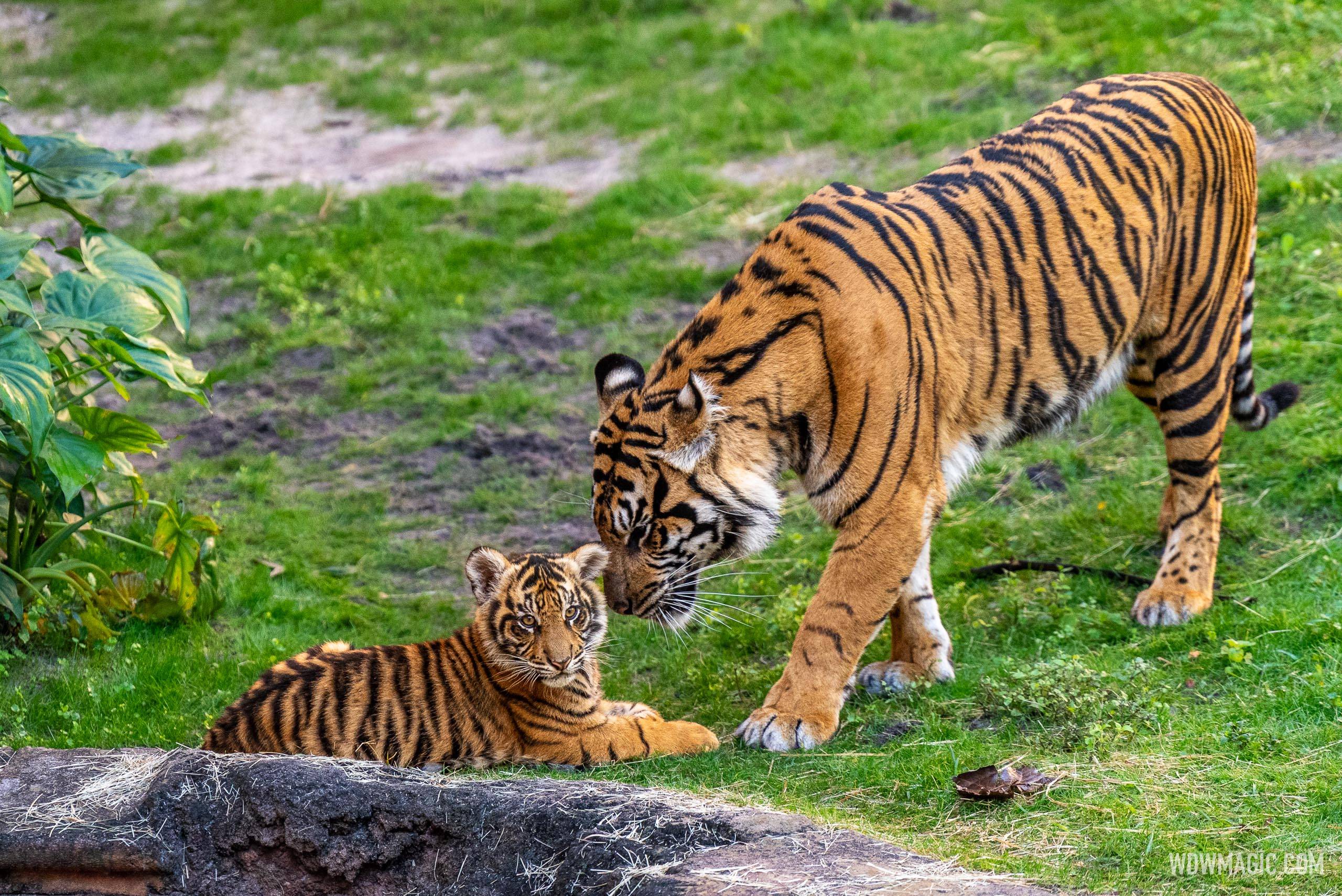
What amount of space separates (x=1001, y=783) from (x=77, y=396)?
3677mm

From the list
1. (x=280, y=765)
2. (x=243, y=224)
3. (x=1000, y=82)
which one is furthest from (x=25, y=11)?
(x=280, y=765)

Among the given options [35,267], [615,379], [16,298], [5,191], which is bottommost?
[615,379]

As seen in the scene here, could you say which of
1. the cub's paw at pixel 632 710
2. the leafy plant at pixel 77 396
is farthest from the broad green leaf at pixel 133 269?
Answer: the cub's paw at pixel 632 710

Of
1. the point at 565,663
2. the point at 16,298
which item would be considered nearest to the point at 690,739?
the point at 565,663

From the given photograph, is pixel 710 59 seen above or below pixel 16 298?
below

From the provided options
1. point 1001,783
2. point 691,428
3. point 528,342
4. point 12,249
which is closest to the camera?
point 1001,783

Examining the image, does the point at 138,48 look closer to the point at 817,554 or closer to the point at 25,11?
the point at 25,11

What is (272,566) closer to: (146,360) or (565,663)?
(146,360)

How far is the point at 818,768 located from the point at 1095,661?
1.18 m

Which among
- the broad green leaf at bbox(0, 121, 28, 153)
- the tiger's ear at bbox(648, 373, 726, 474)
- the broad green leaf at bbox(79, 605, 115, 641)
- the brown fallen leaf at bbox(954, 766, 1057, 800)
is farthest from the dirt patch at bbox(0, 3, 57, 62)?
the brown fallen leaf at bbox(954, 766, 1057, 800)

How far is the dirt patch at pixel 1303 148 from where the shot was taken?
7.98 metres

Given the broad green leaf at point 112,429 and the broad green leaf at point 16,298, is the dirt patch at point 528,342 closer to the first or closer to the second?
the broad green leaf at point 112,429

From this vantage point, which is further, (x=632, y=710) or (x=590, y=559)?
(x=632, y=710)

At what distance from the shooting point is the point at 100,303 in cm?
491
